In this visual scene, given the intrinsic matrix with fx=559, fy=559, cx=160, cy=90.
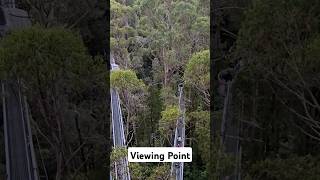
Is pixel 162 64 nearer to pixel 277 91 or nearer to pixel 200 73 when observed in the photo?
pixel 200 73

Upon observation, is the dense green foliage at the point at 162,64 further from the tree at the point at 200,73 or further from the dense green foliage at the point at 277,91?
the dense green foliage at the point at 277,91

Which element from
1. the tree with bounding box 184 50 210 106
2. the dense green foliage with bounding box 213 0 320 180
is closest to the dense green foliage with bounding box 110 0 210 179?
the tree with bounding box 184 50 210 106

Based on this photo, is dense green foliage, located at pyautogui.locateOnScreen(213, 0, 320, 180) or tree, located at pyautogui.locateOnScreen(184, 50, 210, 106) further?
tree, located at pyautogui.locateOnScreen(184, 50, 210, 106)

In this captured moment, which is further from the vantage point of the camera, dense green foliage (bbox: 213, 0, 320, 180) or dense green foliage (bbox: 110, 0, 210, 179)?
dense green foliage (bbox: 110, 0, 210, 179)

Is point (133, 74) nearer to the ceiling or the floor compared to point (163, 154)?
nearer to the ceiling

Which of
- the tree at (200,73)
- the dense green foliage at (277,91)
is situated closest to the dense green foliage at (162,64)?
the tree at (200,73)

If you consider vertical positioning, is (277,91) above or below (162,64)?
below

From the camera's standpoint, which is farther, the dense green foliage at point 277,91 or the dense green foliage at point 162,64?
the dense green foliage at point 162,64

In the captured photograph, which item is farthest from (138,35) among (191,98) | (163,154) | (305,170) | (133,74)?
(305,170)

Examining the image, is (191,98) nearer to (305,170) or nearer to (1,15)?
(305,170)

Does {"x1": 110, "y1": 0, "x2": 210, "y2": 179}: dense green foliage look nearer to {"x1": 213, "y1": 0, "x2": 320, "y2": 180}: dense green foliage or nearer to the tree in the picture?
the tree

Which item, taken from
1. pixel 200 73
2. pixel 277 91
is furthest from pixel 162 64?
pixel 277 91
